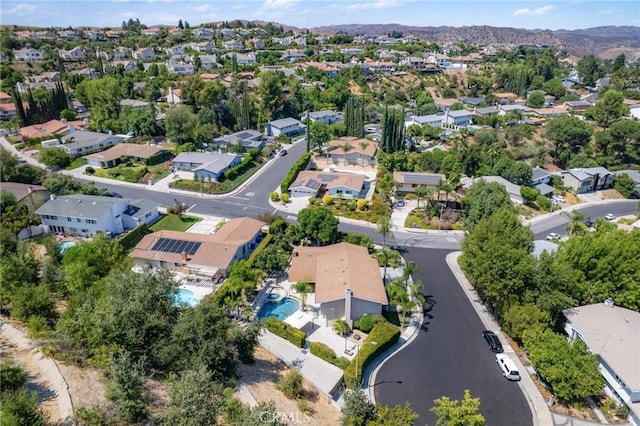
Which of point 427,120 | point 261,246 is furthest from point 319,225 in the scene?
point 427,120

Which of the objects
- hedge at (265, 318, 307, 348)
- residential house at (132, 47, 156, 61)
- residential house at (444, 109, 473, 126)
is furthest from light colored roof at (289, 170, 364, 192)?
residential house at (132, 47, 156, 61)

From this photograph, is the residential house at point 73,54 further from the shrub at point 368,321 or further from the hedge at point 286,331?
the shrub at point 368,321

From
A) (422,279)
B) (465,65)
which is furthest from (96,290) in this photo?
(465,65)

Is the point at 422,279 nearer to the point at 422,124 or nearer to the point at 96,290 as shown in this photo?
the point at 96,290

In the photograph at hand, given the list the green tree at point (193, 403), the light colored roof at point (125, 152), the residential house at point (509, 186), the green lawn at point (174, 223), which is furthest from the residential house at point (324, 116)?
the green tree at point (193, 403)

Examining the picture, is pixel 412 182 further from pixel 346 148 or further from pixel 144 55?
pixel 144 55

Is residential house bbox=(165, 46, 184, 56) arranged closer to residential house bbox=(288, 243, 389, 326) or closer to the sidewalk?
residential house bbox=(288, 243, 389, 326)

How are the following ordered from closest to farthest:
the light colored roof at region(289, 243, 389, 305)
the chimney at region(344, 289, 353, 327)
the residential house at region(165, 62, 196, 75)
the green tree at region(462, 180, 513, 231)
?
the chimney at region(344, 289, 353, 327)
the light colored roof at region(289, 243, 389, 305)
the green tree at region(462, 180, 513, 231)
the residential house at region(165, 62, 196, 75)
